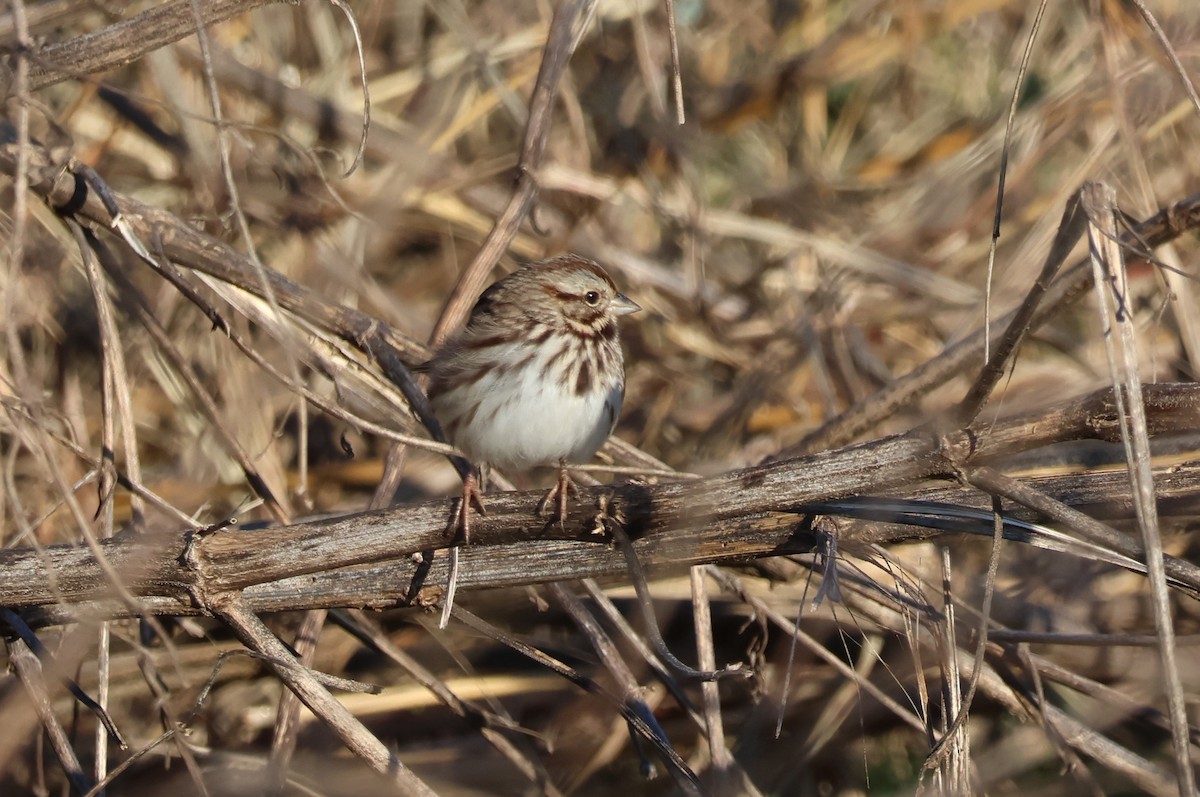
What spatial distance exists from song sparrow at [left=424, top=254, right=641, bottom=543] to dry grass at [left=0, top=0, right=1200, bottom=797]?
0.19 metres

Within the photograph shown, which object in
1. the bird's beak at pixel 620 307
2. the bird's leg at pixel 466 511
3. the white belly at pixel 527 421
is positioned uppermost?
the bird's beak at pixel 620 307

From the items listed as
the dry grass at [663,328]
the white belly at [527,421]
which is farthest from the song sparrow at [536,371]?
the dry grass at [663,328]

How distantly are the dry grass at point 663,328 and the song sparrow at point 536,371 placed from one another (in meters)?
0.19

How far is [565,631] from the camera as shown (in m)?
3.66

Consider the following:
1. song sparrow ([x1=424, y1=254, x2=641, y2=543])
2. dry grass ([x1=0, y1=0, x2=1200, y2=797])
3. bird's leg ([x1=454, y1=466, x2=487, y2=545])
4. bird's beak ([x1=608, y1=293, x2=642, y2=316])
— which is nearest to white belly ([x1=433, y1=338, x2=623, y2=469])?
song sparrow ([x1=424, y1=254, x2=641, y2=543])

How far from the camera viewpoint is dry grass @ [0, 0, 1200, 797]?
3109 millimetres

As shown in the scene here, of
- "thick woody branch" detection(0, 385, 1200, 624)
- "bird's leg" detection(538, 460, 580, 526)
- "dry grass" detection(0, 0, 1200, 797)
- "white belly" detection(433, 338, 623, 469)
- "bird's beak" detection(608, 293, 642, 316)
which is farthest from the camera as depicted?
"bird's beak" detection(608, 293, 642, 316)

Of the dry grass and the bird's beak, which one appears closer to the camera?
the dry grass

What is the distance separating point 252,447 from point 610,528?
1.89 metres

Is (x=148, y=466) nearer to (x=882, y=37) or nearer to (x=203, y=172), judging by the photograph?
(x=203, y=172)

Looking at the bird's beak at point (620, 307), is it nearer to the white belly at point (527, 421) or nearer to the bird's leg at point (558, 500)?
the white belly at point (527, 421)

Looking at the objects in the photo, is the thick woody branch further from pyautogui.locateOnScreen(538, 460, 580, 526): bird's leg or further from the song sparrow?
the song sparrow

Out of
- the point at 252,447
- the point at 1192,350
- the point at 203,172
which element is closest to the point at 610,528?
the point at 252,447

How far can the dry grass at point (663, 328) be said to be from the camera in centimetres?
311
